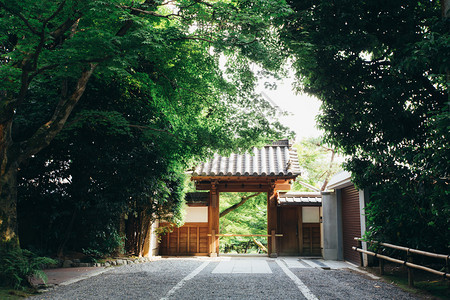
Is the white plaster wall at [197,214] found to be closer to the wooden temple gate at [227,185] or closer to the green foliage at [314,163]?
the wooden temple gate at [227,185]

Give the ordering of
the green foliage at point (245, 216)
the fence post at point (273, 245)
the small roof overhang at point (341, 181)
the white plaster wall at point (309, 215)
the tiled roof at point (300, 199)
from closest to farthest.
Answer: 1. the small roof overhang at point (341, 181)
2. the fence post at point (273, 245)
3. the tiled roof at point (300, 199)
4. the white plaster wall at point (309, 215)
5. the green foliage at point (245, 216)

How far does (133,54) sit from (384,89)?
4.03m

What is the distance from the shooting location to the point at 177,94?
7711 millimetres

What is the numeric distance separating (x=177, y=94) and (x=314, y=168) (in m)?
14.2

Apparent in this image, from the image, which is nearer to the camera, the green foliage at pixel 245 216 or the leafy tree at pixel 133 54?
the leafy tree at pixel 133 54

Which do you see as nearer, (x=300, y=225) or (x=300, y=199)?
(x=300, y=199)

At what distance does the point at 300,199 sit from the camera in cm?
1305

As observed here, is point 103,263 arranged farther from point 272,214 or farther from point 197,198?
point 272,214

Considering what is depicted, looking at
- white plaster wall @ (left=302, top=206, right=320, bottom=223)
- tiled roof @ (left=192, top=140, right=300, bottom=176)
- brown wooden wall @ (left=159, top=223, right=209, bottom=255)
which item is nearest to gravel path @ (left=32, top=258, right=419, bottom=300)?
tiled roof @ (left=192, top=140, right=300, bottom=176)

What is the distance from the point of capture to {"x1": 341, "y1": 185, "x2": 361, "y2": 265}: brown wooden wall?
993 cm

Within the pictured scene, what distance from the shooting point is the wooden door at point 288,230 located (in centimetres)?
1320

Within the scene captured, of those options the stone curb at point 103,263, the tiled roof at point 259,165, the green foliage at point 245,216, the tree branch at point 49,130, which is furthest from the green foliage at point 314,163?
the tree branch at point 49,130

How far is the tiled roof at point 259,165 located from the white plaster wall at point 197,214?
5.63 ft

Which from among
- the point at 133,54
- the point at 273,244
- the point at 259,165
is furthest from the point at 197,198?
the point at 133,54
